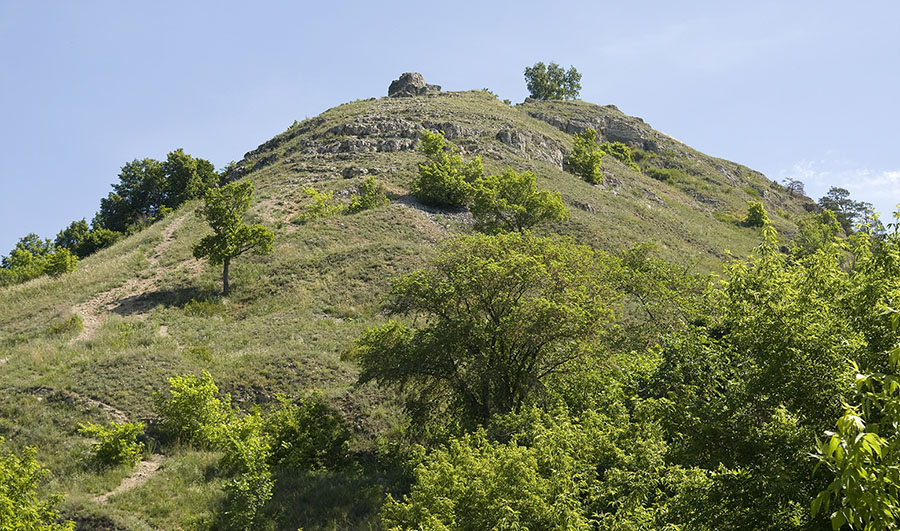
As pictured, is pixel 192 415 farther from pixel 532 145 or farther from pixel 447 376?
pixel 532 145

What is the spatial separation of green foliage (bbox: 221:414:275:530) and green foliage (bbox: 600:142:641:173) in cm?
8395

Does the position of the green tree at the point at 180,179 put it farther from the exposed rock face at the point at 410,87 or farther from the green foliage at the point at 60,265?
the exposed rock face at the point at 410,87

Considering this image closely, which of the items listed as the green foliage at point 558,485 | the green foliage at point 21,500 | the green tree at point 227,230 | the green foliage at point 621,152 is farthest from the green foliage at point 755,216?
the green foliage at point 21,500

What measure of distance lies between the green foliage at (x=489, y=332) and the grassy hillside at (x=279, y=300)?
156 inches

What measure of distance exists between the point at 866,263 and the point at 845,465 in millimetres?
7456

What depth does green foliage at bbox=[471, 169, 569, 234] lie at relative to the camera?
48531 millimetres

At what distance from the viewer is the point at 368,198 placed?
57562 mm

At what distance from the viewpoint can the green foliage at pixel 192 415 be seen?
23.5 metres

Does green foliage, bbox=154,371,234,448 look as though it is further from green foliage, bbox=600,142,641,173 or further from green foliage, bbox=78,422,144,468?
green foliage, bbox=600,142,641,173

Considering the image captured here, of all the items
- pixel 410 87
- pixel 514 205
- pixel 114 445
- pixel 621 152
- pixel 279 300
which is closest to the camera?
pixel 114 445

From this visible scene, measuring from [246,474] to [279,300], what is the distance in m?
21.2

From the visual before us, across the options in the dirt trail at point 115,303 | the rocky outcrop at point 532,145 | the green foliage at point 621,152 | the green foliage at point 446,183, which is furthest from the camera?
the green foliage at point 621,152

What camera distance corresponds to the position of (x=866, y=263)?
10.7 meters

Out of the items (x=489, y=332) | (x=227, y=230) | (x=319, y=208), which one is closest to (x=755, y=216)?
(x=319, y=208)
